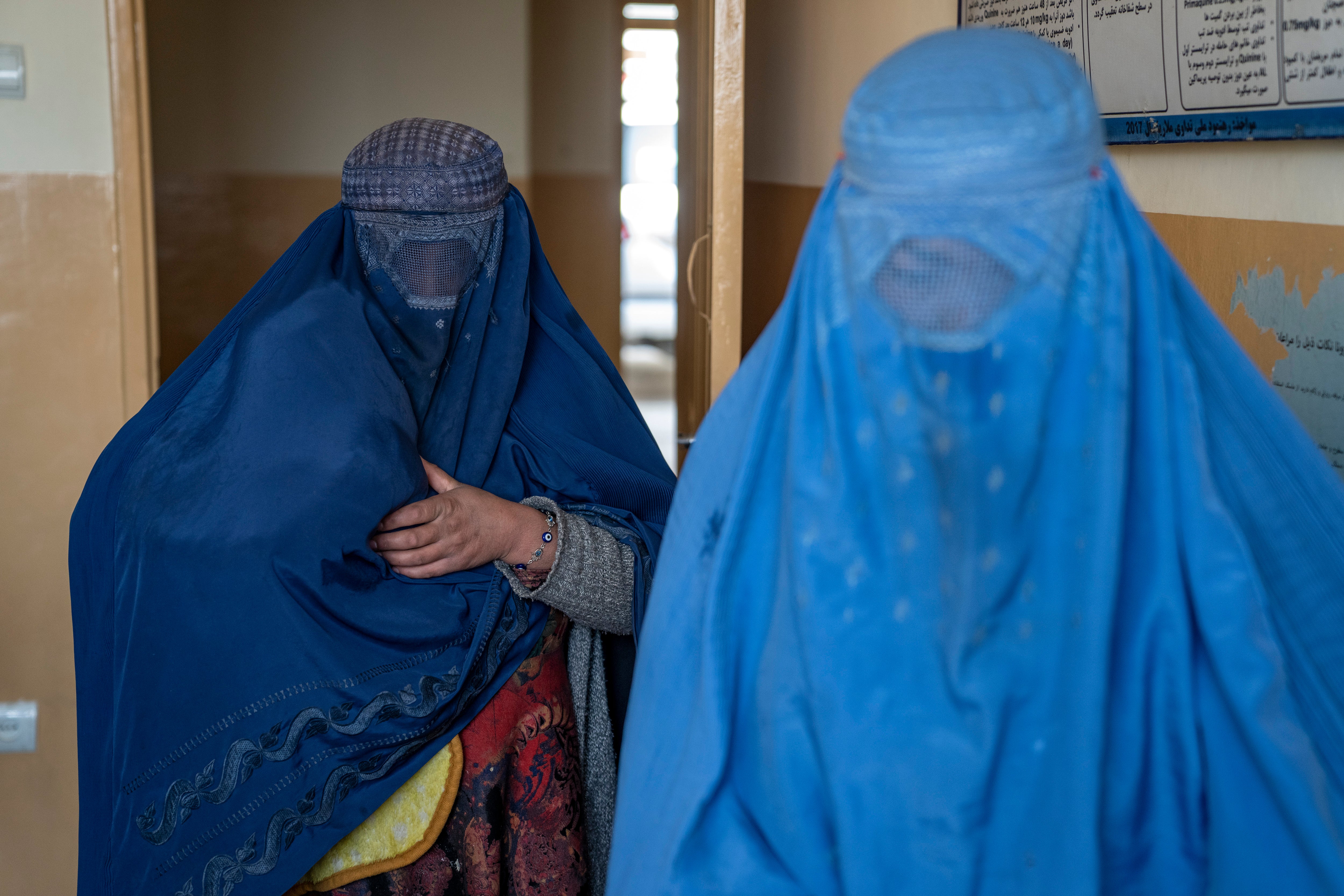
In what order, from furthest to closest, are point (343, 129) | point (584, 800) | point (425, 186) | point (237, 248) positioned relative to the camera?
point (343, 129), point (237, 248), point (584, 800), point (425, 186)

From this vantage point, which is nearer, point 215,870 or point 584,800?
point 215,870

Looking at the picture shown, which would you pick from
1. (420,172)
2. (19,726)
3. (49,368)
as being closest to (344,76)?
(49,368)

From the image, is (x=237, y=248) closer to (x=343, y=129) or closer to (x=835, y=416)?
(x=343, y=129)

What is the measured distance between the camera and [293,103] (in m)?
4.12

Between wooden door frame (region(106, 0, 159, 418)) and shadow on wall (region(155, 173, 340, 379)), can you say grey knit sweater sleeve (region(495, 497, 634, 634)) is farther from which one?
shadow on wall (region(155, 173, 340, 379))

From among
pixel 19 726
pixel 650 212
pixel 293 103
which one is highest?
pixel 650 212

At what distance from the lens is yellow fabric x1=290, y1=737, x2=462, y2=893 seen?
131 cm

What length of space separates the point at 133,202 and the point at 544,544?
1.46m

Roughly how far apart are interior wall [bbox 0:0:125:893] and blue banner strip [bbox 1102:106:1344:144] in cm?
201

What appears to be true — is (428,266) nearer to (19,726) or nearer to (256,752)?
(256,752)

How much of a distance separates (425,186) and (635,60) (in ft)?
46.9

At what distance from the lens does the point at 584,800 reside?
4.84 ft

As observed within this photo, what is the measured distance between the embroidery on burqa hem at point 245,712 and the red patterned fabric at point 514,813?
17 centimetres

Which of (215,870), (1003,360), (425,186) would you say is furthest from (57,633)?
(1003,360)
